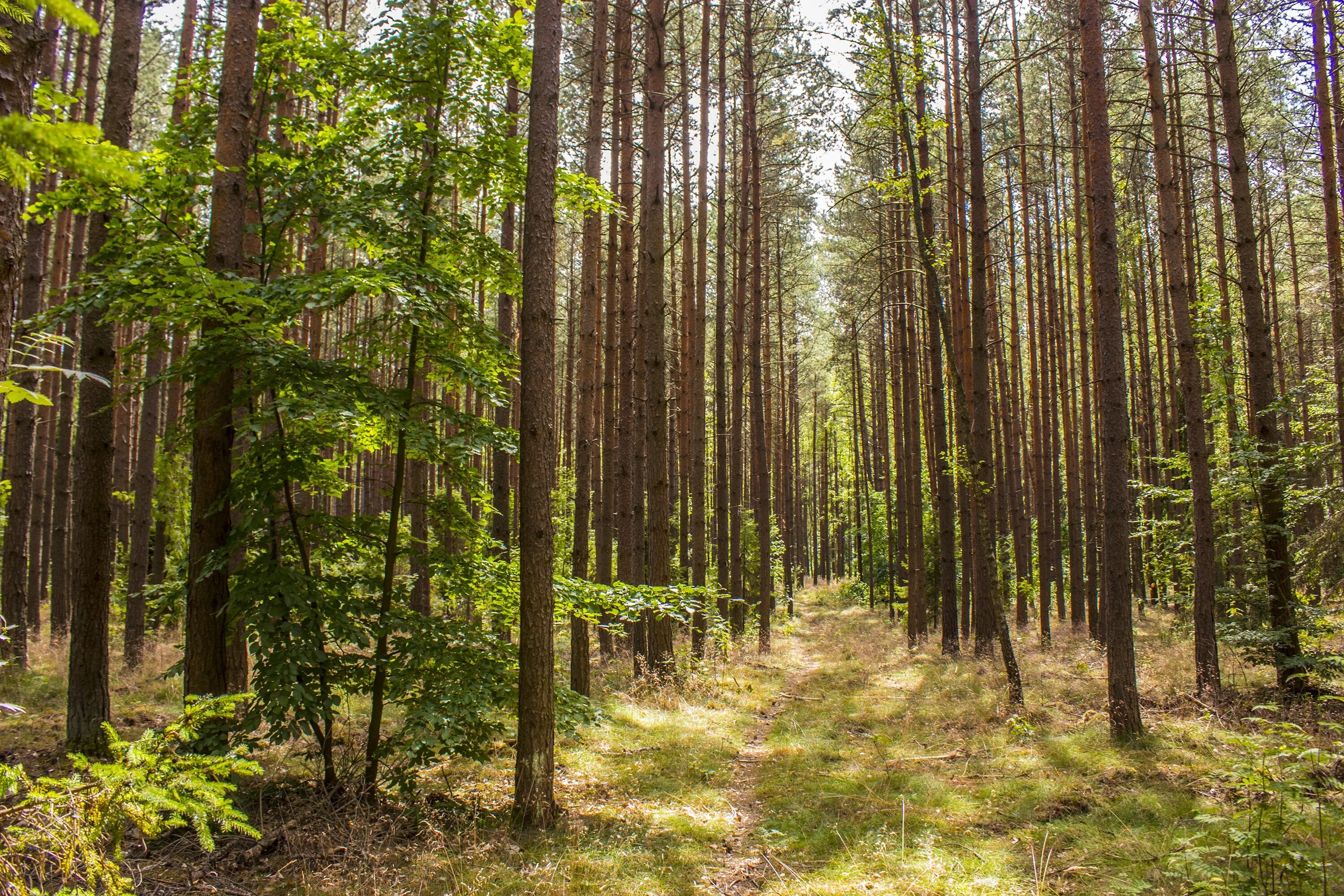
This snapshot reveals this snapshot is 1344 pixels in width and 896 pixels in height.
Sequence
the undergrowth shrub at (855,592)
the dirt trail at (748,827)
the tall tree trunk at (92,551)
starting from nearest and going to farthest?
the dirt trail at (748,827)
the tall tree trunk at (92,551)
the undergrowth shrub at (855,592)

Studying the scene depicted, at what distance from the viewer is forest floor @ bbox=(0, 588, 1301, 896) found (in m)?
4.41

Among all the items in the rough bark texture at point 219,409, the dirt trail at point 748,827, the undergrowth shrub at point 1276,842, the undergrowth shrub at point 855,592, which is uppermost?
the rough bark texture at point 219,409

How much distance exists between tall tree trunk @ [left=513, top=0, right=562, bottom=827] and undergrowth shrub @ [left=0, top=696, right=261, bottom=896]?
274 cm

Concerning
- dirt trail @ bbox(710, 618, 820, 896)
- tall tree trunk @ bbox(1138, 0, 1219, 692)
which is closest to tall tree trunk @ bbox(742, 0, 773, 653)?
dirt trail @ bbox(710, 618, 820, 896)

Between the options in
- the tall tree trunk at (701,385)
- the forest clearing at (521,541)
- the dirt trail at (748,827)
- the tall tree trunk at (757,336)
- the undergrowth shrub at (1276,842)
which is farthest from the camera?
the tall tree trunk at (757,336)

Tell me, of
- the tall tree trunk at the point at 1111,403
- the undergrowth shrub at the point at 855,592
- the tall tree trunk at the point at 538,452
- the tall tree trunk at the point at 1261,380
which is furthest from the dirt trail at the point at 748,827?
the undergrowth shrub at the point at 855,592

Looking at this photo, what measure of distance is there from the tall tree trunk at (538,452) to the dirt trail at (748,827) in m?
1.37

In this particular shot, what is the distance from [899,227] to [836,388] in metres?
20.9

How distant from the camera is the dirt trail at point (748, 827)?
470cm

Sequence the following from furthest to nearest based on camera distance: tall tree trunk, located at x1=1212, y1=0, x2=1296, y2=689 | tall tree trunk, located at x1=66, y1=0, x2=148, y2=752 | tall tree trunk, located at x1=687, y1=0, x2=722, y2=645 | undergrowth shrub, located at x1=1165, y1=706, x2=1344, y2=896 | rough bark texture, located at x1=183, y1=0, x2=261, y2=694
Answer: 1. tall tree trunk, located at x1=687, y1=0, x2=722, y2=645
2. tall tree trunk, located at x1=1212, y1=0, x2=1296, y2=689
3. tall tree trunk, located at x1=66, y1=0, x2=148, y2=752
4. rough bark texture, located at x1=183, y1=0, x2=261, y2=694
5. undergrowth shrub, located at x1=1165, y1=706, x2=1344, y2=896

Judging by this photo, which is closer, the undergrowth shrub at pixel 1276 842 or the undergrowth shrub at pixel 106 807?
the undergrowth shrub at pixel 106 807

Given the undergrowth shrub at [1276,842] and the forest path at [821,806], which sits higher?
the undergrowth shrub at [1276,842]

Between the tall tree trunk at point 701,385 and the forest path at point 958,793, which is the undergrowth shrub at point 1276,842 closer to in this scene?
the forest path at point 958,793

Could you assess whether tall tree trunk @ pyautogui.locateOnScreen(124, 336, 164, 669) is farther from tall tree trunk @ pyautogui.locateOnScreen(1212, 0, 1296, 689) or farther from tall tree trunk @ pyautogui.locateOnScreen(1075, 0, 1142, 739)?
tall tree trunk @ pyautogui.locateOnScreen(1212, 0, 1296, 689)
